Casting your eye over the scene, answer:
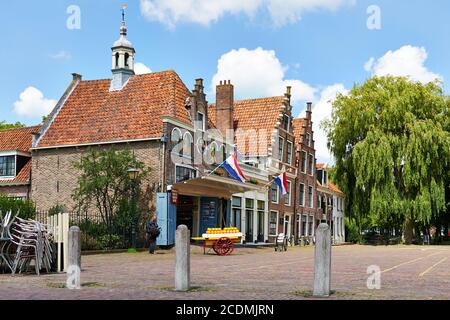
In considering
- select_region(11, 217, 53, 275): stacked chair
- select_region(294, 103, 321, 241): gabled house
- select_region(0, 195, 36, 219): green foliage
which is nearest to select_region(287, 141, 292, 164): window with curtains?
select_region(294, 103, 321, 241): gabled house

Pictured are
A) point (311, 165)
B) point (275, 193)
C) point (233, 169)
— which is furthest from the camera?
point (311, 165)

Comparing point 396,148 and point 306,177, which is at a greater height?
point 396,148

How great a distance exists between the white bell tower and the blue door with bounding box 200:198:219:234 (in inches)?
316

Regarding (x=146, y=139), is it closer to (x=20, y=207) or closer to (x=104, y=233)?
(x=104, y=233)

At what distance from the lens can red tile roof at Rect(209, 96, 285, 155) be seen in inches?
1678

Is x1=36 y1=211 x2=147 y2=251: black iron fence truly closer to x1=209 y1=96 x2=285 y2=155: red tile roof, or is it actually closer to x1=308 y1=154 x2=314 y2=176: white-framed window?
x1=209 y1=96 x2=285 y2=155: red tile roof

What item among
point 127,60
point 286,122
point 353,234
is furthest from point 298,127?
point 127,60

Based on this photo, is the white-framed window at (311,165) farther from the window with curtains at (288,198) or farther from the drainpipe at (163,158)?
the drainpipe at (163,158)

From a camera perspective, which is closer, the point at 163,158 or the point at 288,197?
the point at 163,158

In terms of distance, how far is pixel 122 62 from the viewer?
111 ft

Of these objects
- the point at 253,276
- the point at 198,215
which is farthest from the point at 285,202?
the point at 253,276

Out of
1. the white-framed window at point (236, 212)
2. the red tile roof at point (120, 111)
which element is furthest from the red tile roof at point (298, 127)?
the red tile roof at point (120, 111)

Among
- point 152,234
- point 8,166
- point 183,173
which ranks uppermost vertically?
point 8,166

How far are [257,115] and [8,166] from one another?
1819 cm
